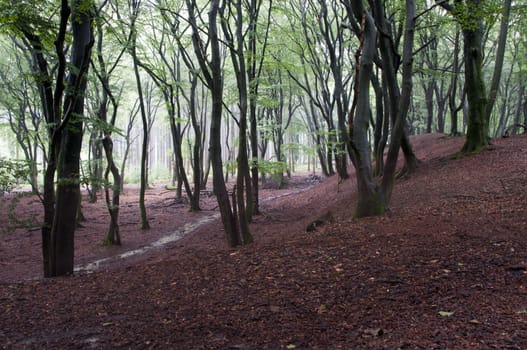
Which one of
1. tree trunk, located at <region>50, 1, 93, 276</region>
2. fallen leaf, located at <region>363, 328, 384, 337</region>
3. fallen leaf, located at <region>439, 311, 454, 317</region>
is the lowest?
fallen leaf, located at <region>363, 328, 384, 337</region>

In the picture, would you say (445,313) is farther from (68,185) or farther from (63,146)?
(63,146)

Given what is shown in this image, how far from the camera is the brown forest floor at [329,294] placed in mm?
2678

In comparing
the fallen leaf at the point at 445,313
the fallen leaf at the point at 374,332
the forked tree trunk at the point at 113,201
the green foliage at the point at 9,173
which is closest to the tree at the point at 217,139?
the green foliage at the point at 9,173

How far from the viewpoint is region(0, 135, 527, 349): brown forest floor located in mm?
2678

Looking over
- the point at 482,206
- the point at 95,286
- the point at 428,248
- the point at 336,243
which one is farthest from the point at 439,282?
the point at 95,286

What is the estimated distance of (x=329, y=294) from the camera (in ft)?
11.2

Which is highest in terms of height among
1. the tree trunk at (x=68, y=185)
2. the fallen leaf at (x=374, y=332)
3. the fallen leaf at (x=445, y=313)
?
the tree trunk at (x=68, y=185)

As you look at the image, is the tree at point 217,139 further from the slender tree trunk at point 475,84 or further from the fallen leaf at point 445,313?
the slender tree trunk at point 475,84

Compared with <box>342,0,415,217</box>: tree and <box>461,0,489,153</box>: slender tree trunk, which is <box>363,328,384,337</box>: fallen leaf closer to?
<box>342,0,415,217</box>: tree

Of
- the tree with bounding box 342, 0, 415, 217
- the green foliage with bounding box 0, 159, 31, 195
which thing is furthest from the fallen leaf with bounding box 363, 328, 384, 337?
the green foliage with bounding box 0, 159, 31, 195

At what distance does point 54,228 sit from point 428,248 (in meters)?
6.21

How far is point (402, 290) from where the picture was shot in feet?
10.7

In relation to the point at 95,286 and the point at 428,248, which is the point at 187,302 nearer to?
the point at 95,286

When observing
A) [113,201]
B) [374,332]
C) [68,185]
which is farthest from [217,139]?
[374,332]
